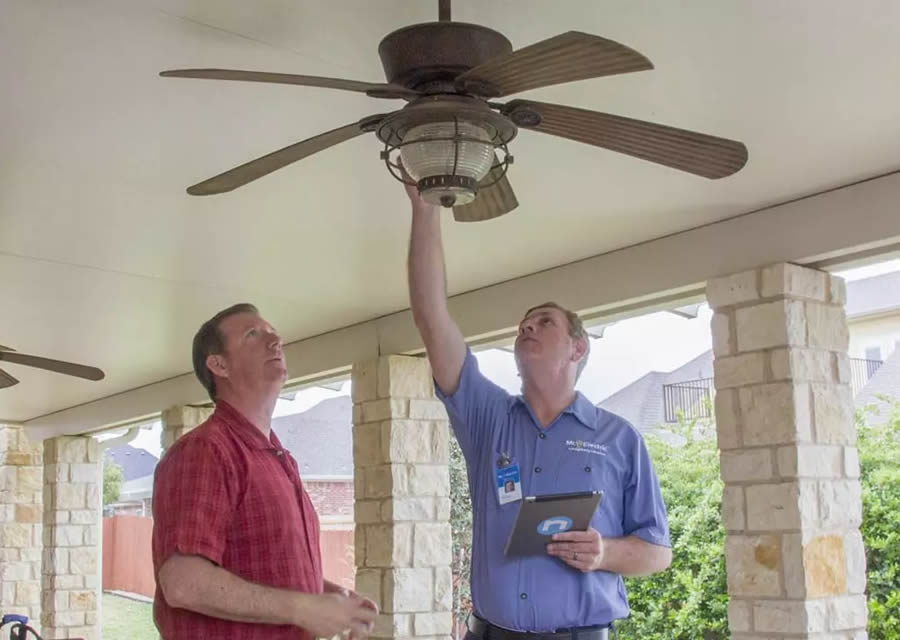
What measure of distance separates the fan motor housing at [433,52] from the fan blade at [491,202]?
355 millimetres

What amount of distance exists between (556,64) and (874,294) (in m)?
14.3

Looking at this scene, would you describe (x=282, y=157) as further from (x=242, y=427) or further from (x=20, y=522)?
(x=20, y=522)

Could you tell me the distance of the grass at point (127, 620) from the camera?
12320mm

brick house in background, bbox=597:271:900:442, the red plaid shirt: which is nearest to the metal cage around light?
the red plaid shirt

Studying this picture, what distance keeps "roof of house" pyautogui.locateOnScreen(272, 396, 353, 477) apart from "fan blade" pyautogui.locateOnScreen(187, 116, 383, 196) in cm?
2086

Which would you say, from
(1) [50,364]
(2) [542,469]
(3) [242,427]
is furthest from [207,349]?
(1) [50,364]

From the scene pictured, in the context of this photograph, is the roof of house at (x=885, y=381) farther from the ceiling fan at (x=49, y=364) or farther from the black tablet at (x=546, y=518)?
the black tablet at (x=546, y=518)

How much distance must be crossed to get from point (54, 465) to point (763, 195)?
701 cm

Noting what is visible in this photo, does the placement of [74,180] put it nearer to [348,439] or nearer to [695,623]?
[695,623]

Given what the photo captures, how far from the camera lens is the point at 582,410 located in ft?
8.89

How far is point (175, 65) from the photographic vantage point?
2465 mm

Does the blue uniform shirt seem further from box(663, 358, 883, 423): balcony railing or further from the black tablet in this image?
box(663, 358, 883, 423): balcony railing

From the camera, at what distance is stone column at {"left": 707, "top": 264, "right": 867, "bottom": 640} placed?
328 centimetres

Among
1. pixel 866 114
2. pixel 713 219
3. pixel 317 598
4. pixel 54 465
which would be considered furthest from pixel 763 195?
pixel 54 465
